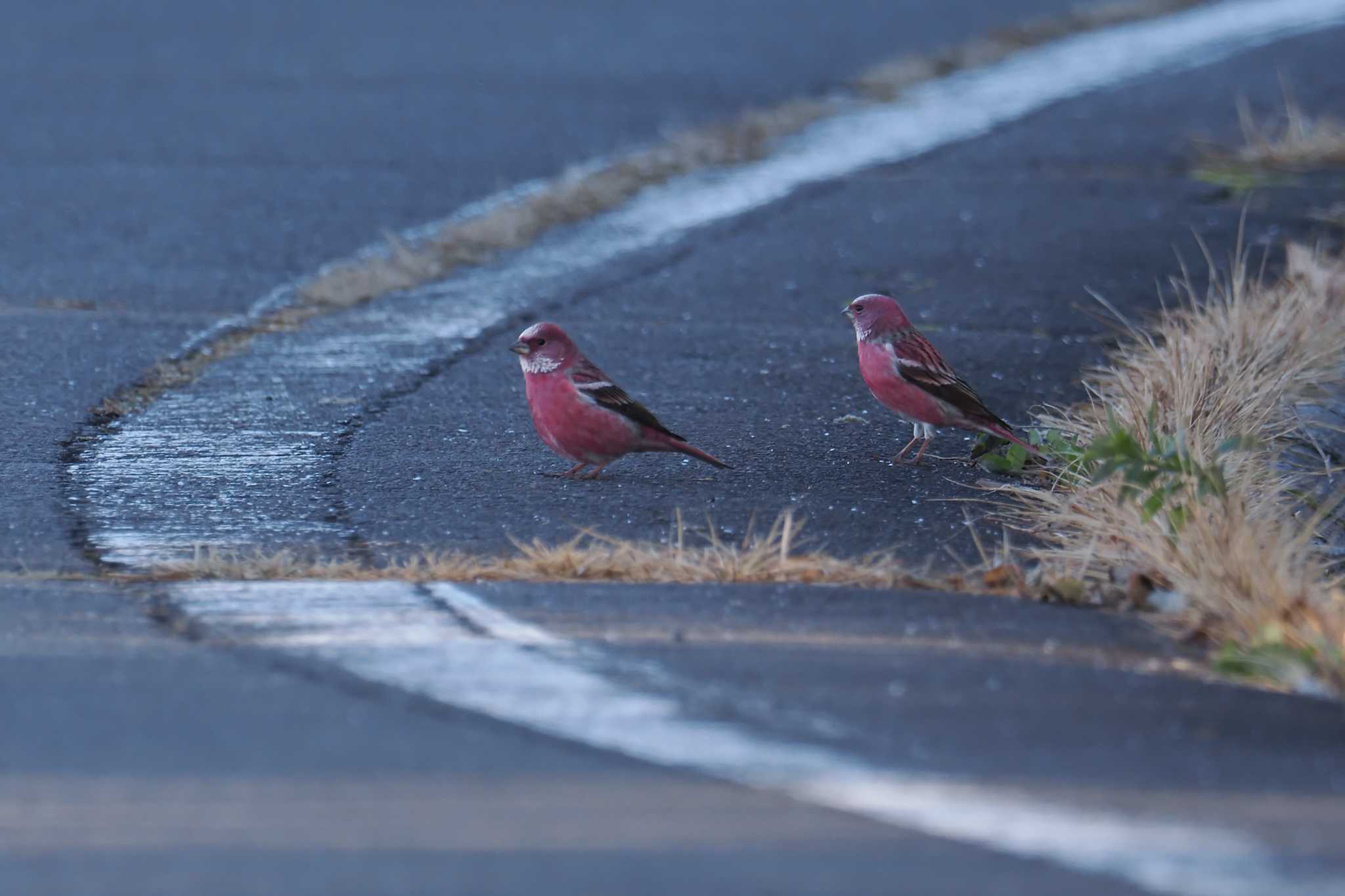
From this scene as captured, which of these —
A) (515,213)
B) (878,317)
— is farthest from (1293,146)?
(878,317)

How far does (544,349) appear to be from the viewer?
5301mm

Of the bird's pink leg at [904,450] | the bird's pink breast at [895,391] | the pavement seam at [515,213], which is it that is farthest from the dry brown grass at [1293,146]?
the bird's pink breast at [895,391]

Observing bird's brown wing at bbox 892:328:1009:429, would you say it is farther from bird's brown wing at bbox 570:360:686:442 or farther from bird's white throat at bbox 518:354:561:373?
bird's white throat at bbox 518:354:561:373

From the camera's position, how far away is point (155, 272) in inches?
312

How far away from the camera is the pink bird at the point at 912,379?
536 centimetres

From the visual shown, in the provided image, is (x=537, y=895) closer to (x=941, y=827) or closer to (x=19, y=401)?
(x=941, y=827)

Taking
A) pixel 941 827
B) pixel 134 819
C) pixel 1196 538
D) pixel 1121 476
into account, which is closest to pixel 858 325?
pixel 1121 476

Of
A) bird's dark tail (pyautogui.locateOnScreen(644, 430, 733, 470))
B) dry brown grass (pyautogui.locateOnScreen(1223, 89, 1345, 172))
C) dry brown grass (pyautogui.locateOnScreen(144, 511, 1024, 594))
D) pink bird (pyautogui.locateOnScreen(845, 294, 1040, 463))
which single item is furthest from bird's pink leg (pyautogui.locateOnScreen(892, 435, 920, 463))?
dry brown grass (pyautogui.locateOnScreen(1223, 89, 1345, 172))

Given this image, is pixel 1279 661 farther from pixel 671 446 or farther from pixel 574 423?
pixel 574 423

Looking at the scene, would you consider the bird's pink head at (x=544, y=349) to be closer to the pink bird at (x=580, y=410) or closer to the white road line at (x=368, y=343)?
the pink bird at (x=580, y=410)

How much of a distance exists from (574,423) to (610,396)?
128 millimetres

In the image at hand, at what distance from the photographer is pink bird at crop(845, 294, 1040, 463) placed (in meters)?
5.36

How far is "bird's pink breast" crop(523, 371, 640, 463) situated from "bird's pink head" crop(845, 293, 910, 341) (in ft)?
2.76

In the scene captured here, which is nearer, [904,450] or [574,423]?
[574,423]
